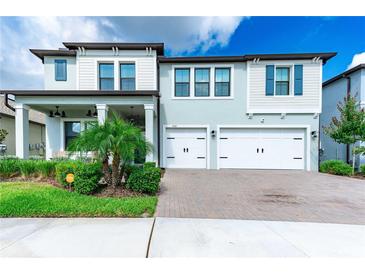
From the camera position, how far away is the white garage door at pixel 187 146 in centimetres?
1088

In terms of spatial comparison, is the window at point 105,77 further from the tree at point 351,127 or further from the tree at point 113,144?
the tree at point 351,127

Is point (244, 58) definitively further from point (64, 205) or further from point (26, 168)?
point (26, 168)

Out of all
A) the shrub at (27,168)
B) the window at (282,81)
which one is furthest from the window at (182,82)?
the shrub at (27,168)

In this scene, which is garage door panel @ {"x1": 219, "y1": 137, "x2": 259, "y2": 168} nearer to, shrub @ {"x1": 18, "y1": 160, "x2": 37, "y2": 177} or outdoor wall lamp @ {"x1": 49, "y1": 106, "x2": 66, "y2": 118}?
shrub @ {"x1": 18, "y1": 160, "x2": 37, "y2": 177}

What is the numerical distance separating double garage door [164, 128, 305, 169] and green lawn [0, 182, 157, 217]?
6119 mm

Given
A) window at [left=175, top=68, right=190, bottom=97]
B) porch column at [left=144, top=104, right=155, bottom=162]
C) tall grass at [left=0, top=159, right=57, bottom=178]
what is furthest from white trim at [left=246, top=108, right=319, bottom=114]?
tall grass at [left=0, top=159, right=57, bottom=178]

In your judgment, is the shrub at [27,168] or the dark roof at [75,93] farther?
the dark roof at [75,93]

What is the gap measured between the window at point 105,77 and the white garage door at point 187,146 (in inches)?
181

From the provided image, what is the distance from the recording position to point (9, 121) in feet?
56.5

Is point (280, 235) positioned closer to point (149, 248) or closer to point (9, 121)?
point (149, 248)

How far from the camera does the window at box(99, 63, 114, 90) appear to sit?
10914mm

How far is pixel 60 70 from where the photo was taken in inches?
429

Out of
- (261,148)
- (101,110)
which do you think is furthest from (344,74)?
(101,110)

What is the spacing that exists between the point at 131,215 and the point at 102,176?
7.19ft
